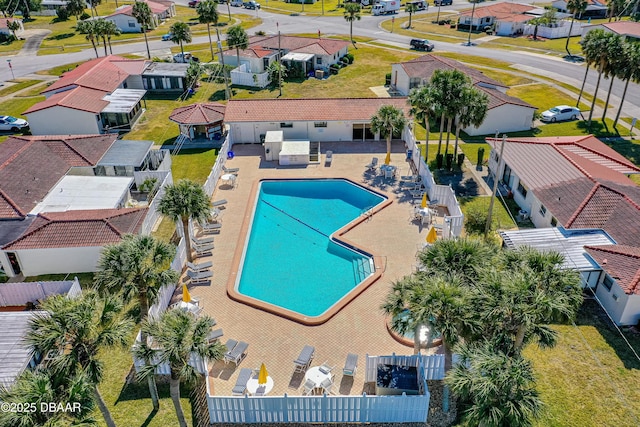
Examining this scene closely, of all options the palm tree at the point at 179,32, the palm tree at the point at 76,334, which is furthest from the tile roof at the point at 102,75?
the palm tree at the point at 76,334

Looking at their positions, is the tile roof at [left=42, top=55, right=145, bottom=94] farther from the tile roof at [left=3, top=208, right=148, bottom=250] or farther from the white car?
the white car

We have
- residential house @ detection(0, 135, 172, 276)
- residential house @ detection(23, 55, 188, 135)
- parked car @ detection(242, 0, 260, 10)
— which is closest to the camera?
residential house @ detection(0, 135, 172, 276)

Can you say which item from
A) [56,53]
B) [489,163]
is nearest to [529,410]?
[489,163]

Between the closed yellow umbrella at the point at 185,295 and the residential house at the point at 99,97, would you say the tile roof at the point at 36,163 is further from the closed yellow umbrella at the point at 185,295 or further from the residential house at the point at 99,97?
the closed yellow umbrella at the point at 185,295

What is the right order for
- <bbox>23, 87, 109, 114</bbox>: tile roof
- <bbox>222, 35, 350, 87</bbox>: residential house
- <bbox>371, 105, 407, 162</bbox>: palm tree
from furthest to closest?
<bbox>222, 35, 350, 87</bbox>: residential house → <bbox>23, 87, 109, 114</bbox>: tile roof → <bbox>371, 105, 407, 162</bbox>: palm tree

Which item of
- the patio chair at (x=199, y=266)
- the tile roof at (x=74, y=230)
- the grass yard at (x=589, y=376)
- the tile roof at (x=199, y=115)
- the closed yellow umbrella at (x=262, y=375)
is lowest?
the grass yard at (x=589, y=376)

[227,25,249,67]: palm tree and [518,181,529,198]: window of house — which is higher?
[227,25,249,67]: palm tree

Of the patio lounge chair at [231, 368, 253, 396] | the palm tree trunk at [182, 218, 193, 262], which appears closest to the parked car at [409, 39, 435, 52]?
the palm tree trunk at [182, 218, 193, 262]
